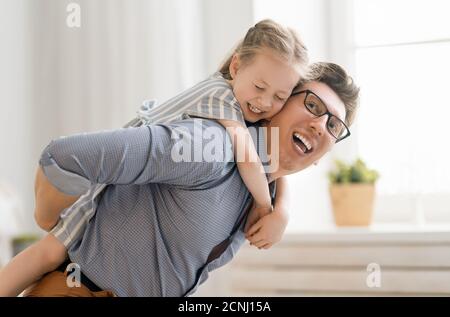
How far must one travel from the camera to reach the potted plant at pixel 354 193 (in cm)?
198

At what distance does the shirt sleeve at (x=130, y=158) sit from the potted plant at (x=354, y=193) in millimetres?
1139

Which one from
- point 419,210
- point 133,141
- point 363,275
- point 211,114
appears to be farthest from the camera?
point 419,210

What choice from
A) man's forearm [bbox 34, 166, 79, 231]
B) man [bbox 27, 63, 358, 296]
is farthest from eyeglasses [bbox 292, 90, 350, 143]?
man's forearm [bbox 34, 166, 79, 231]

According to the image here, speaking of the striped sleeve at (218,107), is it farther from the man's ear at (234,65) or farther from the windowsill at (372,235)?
the windowsill at (372,235)

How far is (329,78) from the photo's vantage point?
1123mm

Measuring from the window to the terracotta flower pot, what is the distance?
0.61 feet

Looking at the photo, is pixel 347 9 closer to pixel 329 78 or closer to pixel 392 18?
pixel 392 18

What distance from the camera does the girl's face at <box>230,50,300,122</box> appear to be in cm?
101

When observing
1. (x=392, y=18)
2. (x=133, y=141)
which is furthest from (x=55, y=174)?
(x=392, y=18)

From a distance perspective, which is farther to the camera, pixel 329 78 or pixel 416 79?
pixel 416 79

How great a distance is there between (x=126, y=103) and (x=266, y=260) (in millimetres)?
659

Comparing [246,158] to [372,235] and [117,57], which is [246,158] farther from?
[117,57]
